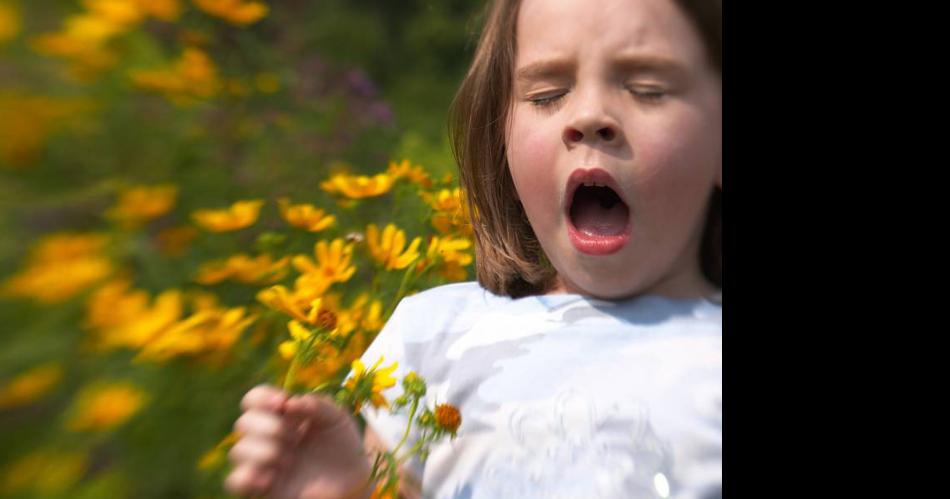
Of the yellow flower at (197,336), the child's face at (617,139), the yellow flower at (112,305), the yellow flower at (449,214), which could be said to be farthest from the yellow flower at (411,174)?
the yellow flower at (112,305)

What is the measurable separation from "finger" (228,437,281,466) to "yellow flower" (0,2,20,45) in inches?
13.1

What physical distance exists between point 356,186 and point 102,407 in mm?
603

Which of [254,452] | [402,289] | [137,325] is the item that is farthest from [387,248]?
[137,325]

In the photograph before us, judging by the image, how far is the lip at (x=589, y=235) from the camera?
0.80 metres

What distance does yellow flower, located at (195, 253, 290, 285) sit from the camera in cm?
67

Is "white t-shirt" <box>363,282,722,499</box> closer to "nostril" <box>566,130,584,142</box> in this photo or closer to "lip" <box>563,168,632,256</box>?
"lip" <box>563,168,632,256</box>

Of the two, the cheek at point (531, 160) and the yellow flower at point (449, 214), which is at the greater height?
the cheek at point (531, 160)

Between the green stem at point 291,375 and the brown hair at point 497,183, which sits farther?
the brown hair at point 497,183

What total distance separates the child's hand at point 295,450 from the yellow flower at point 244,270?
0.10m

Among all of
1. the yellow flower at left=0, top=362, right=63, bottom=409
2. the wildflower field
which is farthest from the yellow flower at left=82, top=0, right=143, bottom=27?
the yellow flower at left=0, top=362, right=63, bottom=409

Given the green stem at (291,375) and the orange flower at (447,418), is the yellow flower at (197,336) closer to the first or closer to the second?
the green stem at (291,375)

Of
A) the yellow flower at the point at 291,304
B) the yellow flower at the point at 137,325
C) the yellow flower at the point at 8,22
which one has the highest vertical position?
the yellow flower at the point at 8,22
